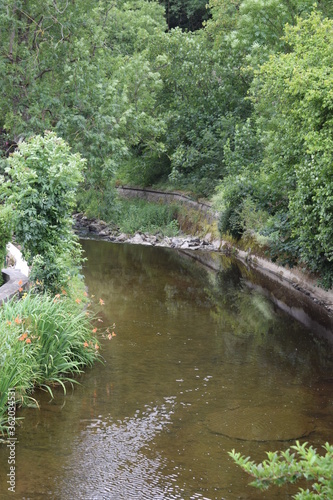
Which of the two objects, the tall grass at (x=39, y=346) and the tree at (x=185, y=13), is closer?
the tall grass at (x=39, y=346)

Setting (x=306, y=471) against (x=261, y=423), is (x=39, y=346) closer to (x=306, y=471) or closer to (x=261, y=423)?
(x=261, y=423)

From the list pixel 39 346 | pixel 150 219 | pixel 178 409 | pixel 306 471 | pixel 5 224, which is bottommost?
pixel 150 219

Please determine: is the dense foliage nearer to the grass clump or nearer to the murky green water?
the grass clump

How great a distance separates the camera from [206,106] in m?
31.5

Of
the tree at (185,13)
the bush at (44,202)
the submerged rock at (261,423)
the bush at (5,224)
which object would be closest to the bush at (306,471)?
the submerged rock at (261,423)

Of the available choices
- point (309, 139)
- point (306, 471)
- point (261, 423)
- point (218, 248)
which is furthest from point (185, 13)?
point (306, 471)

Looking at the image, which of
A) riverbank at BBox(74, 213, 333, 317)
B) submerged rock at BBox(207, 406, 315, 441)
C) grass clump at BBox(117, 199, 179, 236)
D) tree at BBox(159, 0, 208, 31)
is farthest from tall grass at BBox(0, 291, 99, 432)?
tree at BBox(159, 0, 208, 31)

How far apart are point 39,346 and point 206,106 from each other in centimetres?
2431

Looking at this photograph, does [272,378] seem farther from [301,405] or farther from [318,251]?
[318,251]

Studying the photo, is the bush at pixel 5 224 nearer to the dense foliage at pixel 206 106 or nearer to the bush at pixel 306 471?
the dense foliage at pixel 206 106

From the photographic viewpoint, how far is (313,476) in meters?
3.44

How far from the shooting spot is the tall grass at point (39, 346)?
8.03m

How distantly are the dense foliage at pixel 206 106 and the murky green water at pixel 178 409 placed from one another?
2852mm

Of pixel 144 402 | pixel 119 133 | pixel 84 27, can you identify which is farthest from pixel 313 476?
pixel 119 133
